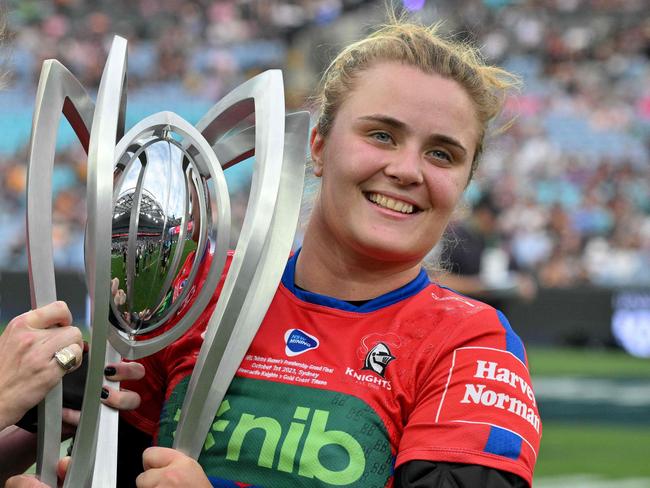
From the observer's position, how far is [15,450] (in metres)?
2.21

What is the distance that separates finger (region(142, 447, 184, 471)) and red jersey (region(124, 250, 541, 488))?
0.13 metres

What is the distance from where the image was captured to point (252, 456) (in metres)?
1.95

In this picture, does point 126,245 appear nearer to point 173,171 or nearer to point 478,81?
point 173,171

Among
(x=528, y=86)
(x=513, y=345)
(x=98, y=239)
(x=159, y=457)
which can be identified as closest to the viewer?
(x=98, y=239)

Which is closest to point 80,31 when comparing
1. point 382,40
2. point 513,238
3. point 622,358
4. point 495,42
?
point 495,42

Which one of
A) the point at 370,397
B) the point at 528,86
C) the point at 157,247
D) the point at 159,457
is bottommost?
the point at 159,457

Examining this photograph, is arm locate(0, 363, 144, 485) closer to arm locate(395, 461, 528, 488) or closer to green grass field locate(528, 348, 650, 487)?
arm locate(395, 461, 528, 488)

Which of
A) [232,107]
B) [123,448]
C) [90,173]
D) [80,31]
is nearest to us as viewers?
[90,173]

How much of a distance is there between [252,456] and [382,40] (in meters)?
0.87

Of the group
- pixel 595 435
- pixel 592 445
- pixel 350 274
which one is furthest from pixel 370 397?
pixel 595 435

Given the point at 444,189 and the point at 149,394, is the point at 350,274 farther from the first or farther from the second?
the point at 149,394

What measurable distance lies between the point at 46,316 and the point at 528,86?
559 inches

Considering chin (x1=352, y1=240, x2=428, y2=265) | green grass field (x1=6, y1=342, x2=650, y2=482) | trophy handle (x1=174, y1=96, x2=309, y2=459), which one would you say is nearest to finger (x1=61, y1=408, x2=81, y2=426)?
trophy handle (x1=174, y1=96, x2=309, y2=459)

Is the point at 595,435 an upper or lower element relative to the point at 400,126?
upper
